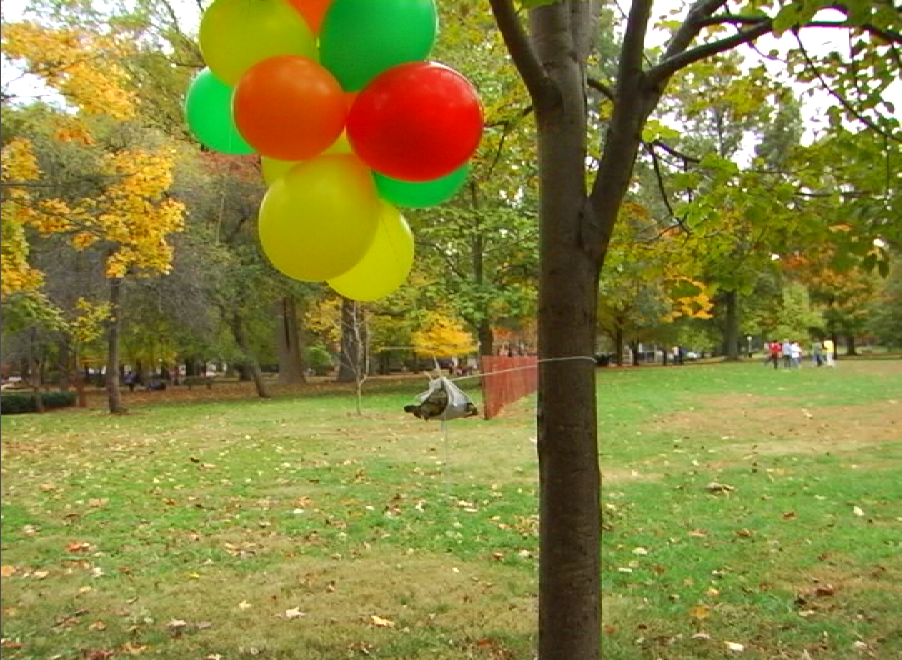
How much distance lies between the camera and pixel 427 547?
5.67 metres

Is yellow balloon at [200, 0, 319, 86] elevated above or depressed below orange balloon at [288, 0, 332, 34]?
below

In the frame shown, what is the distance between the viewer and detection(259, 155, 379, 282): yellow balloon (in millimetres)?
2529

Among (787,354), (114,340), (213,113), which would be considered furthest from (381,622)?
(787,354)

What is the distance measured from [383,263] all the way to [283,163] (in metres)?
0.55

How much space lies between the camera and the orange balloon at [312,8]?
2613 millimetres

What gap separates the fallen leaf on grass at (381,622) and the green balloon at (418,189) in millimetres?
2338

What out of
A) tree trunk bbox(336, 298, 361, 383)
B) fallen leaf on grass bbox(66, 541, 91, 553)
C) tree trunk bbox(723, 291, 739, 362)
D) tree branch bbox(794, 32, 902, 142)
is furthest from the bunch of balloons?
tree trunk bbox(723, 291, 739, 362)

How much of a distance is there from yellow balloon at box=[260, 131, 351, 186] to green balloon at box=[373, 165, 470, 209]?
14 cm

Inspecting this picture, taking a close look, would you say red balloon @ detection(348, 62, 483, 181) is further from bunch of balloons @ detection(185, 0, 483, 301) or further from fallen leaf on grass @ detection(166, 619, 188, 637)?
fallen leaf on grass @ detection(166, 619, 188, 637)

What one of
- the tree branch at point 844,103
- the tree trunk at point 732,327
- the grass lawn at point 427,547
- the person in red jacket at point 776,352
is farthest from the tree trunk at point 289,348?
the tree branch at point 844,103

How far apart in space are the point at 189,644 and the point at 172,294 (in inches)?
678

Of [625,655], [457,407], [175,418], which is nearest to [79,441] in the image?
[175,418]

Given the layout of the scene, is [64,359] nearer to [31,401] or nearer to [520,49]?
[31,401]

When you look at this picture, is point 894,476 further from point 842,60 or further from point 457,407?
point 842,60
